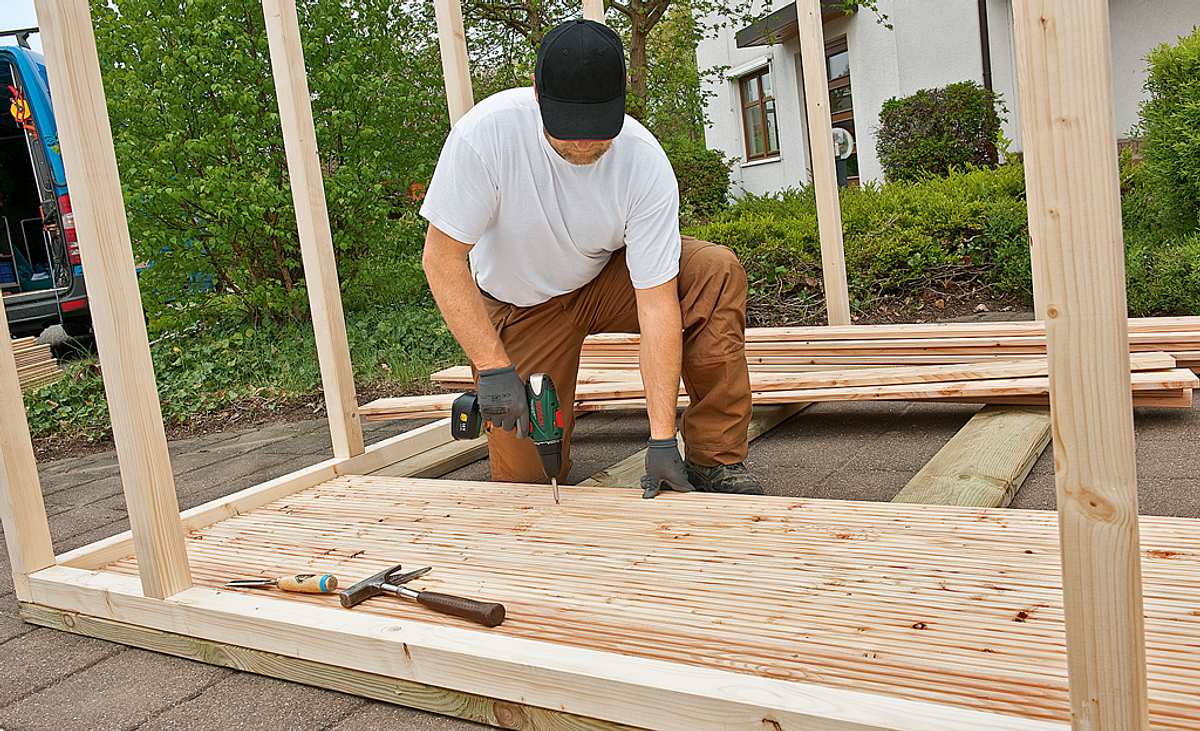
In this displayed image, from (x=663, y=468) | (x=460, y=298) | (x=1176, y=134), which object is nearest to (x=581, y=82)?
(x=460, y=298)

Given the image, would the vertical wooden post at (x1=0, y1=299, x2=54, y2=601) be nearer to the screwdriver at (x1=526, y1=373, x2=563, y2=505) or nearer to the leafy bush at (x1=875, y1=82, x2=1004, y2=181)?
the screwdriver at (x1=526, y1=373, x2=563, y2=505)

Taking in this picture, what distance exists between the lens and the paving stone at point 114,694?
206 cm

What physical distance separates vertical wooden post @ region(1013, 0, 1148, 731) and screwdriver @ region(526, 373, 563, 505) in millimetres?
1578

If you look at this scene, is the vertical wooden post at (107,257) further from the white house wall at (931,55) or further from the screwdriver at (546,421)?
the white house wall at (931,55)

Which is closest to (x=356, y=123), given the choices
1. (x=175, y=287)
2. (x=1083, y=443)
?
(x=175, y=287)

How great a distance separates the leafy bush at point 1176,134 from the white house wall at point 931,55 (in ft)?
11.5

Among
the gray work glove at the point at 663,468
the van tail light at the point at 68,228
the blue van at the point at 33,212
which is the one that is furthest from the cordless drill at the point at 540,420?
the van tail light at the point at 68,228

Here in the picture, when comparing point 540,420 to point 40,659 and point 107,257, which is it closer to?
point 107,257

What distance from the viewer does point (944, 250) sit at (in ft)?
20.3

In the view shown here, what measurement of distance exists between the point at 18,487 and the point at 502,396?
1.32 meters

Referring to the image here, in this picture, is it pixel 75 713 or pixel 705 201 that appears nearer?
pixel 75 713

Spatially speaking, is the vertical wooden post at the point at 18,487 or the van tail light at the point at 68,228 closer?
the vertical wooden post at the point at 18,487

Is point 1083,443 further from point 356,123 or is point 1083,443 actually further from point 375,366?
point 356,123

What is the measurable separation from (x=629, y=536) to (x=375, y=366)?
393 cm
